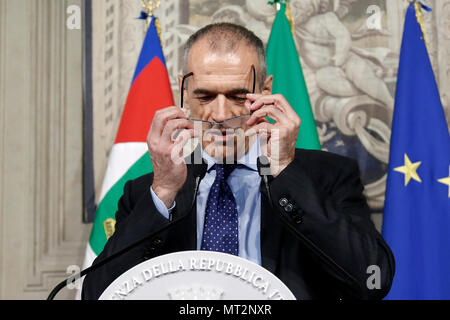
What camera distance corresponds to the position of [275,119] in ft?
3.42

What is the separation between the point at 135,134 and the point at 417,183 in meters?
1.37

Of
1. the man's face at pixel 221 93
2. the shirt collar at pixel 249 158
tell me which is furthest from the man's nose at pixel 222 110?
the shirt collar at pixel 249 158

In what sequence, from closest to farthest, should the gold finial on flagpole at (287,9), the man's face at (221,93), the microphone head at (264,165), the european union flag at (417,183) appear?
the microphone head at (264,165), the man's face at (221,93), the european union flag at (417,183), the gold finial on flagpole at (287,9)

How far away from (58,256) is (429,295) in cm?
186

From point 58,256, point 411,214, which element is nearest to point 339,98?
point 411,214

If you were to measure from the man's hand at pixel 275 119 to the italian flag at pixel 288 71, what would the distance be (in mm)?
1330

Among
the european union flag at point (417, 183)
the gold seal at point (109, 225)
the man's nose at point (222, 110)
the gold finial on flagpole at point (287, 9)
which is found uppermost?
the gold finial on flagpole at point (287, 9)

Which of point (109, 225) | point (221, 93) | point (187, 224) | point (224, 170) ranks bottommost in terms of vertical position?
point (109, 225)

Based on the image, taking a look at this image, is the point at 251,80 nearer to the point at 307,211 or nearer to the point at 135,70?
the point at 307,211

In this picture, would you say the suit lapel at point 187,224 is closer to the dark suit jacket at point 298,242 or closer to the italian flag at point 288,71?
the dark suit jacket at point 298,242

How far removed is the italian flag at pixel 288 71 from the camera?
7.83 feet

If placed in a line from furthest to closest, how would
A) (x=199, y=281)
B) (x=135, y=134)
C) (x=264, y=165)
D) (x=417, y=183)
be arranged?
1. (x=135, y=134)
2. (x=417, y=183)
3. (x=264, y=165)
4. (x=199, y=281)

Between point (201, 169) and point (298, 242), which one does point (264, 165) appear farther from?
point (298, 242)

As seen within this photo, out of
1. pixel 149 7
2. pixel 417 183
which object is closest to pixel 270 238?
pixel 417 183
